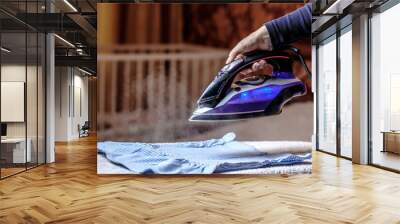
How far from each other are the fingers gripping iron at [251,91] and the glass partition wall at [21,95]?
123 inches

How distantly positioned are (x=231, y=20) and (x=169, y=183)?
9.31 ft

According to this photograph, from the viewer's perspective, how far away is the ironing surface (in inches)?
253

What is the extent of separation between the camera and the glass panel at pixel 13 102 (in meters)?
6.41

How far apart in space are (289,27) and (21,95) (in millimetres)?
4843

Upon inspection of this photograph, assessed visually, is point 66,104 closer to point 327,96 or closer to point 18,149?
point 18,149

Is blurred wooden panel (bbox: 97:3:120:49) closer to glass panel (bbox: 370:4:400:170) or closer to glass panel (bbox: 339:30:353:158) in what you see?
glass panel (bbox: 370:4:400:170)

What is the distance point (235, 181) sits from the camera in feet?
19.9

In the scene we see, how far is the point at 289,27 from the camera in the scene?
255 inches

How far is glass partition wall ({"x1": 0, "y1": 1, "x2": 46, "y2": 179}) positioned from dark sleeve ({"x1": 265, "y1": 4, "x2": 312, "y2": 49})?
4246mm

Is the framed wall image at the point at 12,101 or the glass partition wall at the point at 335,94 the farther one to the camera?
the glass partition wall at the point at 335,94

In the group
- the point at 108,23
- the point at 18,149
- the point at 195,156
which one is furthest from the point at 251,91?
the point at 18,149

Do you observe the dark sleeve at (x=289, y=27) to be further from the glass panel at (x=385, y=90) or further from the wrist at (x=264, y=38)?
the glass panel at (x=385, y=90)

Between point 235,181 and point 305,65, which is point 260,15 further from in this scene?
point 235,181

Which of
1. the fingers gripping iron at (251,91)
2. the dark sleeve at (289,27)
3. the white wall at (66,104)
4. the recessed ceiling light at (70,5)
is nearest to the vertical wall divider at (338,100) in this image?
the dark sleeve at (289,27)
